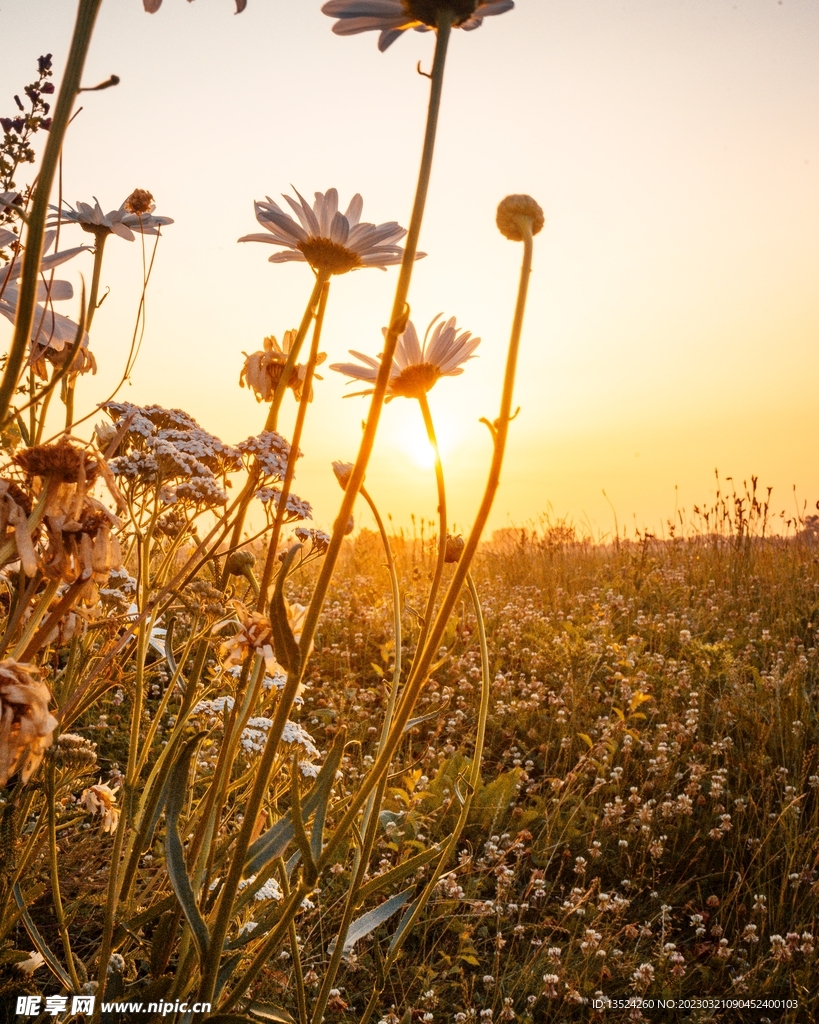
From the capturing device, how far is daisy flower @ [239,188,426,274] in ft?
3.61

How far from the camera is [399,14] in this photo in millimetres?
797

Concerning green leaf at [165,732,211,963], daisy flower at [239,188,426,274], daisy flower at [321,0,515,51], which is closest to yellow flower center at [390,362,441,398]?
daisy flower at [239,188,426,274]

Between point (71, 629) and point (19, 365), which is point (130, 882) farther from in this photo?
point (19, 365)

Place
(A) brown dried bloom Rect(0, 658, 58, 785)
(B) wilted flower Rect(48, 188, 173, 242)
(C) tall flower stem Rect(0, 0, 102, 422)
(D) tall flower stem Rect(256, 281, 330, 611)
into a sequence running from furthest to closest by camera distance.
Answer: (B) wilted flower Rect(48, 188, 173, 242) < (D) tall flower stem Rect(256, 281, 330, 611) < (A) brown dried bloom Rect(0, 658, 58, 785) < (C) tall flower stem Rect(0, 0, 102, 422)

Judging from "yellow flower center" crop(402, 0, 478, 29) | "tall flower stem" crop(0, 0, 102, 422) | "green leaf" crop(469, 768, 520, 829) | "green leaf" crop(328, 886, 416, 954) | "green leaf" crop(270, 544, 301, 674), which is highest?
"yellow flower center" crop(402, 0, 478, 29)

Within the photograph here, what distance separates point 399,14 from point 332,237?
36 cm

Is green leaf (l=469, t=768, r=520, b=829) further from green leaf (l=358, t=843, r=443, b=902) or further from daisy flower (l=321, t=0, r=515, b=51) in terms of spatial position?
daisy flower (l=321, t=0, r=515, b=51)

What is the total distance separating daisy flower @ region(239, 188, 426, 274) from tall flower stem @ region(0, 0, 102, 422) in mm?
556

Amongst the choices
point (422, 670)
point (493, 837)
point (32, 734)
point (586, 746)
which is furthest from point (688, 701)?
point (32, 734)

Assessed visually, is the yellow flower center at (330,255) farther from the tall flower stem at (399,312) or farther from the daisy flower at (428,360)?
the tall flower stem at (399,312)

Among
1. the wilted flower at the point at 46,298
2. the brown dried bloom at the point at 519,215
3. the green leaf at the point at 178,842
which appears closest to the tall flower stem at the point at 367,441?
the green leaf at the point at 178,842

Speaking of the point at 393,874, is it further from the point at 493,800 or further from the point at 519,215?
the point at 493,800

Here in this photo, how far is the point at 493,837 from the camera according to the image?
242cm

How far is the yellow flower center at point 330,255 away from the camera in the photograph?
1.11 meters
